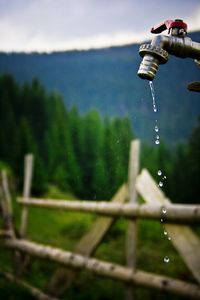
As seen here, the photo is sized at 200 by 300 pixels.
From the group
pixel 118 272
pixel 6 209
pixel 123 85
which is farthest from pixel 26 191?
pixel 123 85

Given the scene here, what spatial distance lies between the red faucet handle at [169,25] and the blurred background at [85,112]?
2217 millimetres

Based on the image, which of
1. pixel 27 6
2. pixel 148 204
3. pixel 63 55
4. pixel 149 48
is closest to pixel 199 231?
pixel 27 6

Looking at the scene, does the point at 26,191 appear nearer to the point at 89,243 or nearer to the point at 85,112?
the point at 89,243

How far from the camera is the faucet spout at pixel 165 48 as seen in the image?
114 cm

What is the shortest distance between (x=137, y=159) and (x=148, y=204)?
0.86m

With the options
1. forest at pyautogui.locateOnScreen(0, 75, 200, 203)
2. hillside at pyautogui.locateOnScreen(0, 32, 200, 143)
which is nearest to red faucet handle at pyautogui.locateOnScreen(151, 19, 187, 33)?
hillside at pyautogui.locateOnScreen(0, 32, 200, 143)

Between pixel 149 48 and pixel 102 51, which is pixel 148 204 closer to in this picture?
pixel 149 48

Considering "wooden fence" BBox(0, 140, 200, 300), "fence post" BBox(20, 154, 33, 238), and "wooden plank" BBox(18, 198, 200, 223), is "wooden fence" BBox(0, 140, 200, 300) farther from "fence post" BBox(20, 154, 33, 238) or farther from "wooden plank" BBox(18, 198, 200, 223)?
"fence post" BBox(20, 154, 33, 238)

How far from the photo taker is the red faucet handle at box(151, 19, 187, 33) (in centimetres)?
125

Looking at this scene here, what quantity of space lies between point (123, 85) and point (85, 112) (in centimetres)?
1543

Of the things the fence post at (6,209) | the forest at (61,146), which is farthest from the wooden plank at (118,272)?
the forest at (61,146)

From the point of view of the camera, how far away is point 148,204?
2994 millimetres

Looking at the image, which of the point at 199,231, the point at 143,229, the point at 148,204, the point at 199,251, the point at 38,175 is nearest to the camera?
the point at 199,251

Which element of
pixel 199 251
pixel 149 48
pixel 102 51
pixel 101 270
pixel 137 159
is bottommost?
pixel 101 270
